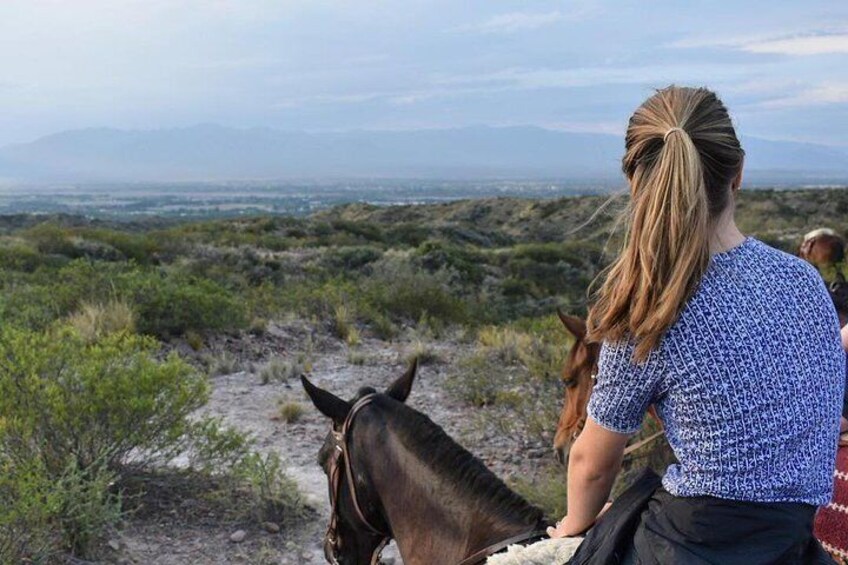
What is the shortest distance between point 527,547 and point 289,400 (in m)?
6.74

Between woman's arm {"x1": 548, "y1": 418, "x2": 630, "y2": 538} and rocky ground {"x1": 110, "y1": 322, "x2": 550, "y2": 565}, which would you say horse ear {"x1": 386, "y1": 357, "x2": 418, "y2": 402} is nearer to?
woman's arm {"x1": 548, "y1": 418, "x2": 630, "y2": 538}

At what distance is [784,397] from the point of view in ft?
5.48

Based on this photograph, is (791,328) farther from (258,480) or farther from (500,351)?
(500,351)

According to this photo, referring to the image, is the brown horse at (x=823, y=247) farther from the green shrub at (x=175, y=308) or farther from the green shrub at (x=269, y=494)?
the green shrub at (x=175, y=308)

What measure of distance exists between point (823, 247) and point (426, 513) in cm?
383

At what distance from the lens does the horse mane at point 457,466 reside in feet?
8.36

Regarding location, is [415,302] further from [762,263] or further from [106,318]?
[762,263]

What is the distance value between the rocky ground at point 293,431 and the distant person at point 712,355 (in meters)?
4.00

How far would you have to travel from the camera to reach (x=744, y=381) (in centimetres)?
165

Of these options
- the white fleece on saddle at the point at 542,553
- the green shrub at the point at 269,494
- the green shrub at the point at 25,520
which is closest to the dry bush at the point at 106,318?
the green shrub at the point at 269,494

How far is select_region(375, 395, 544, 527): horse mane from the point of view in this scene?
8.36ft

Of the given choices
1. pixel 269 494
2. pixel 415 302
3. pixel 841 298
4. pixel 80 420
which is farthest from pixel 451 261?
pixel 841 298

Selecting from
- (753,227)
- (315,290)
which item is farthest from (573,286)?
(753,227)

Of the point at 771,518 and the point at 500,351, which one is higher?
the point at 771,518
